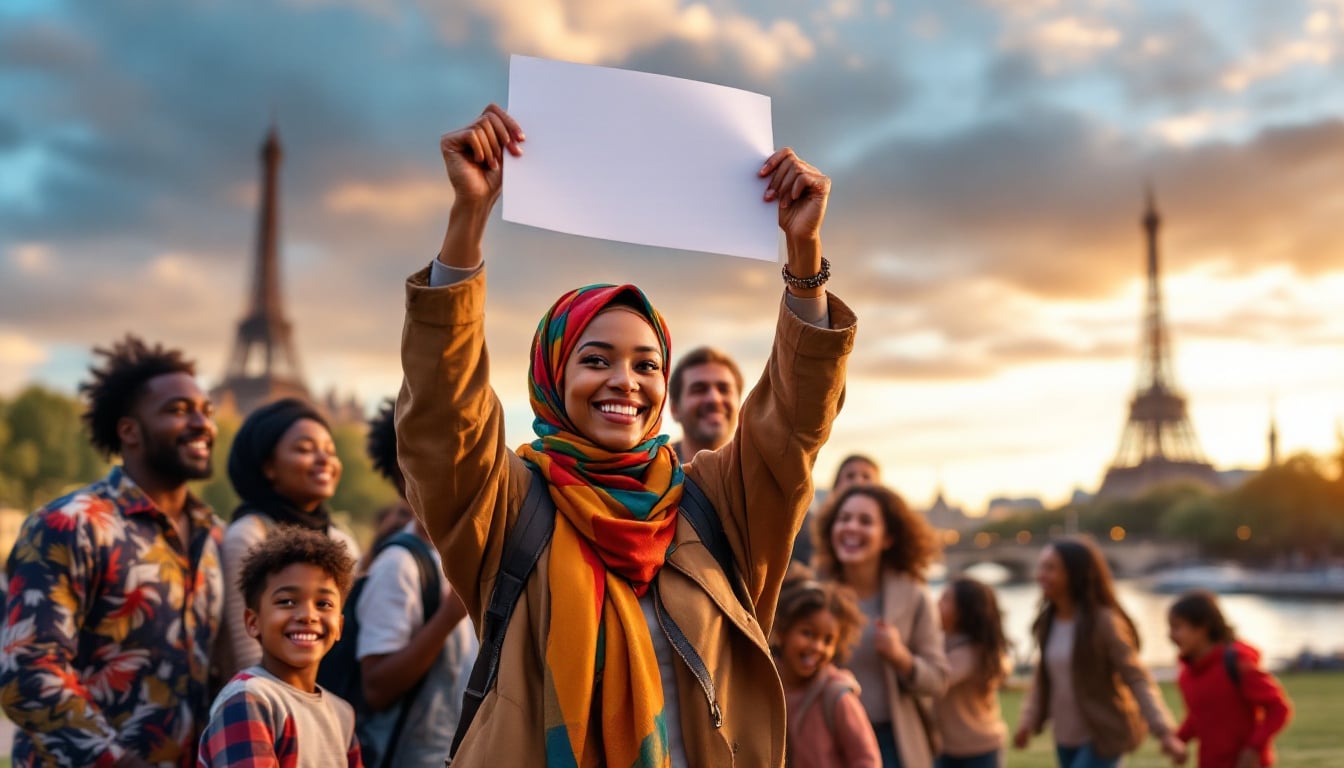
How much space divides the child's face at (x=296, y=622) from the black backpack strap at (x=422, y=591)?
0.46 metres

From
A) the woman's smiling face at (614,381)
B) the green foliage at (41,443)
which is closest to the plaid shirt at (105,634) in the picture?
the woman's smiling face at (614,381)

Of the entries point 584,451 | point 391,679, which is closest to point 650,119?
point 584,451

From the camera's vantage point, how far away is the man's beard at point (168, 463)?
12.2 ft

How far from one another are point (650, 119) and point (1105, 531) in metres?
85.0

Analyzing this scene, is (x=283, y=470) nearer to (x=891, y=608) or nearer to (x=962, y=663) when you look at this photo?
(x=891, y=608)

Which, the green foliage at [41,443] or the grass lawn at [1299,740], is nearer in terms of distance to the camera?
the grass lawn at [1299,740]

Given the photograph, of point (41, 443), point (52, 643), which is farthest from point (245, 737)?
point (41, 443)

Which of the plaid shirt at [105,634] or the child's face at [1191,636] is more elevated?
the plaid shirt at [105,634]

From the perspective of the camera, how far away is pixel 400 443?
212 cm

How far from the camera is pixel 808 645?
13.8ft

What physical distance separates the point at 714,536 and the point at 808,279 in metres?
0.51

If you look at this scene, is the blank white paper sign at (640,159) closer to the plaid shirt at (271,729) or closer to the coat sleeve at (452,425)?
the coat sleeve at (452,425)

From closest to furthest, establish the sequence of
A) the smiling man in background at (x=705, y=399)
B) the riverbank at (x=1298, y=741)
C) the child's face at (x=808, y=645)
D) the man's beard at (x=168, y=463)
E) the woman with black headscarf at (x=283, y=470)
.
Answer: the man's beard at (x=168, y=463), the woman with black headscarf at (x=283, y=470), the child's face at (x=808, y=645), the smiling man in background at (x=705, y=399), the riverbank at (x=1298, y=741)

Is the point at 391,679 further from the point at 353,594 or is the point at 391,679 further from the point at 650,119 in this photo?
→ the point at 650,119
